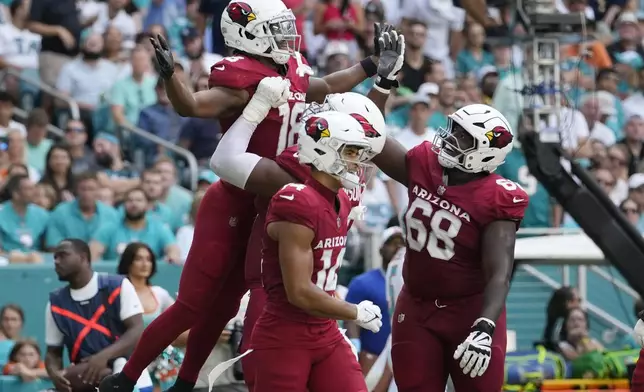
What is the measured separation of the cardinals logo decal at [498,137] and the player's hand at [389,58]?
561 mm

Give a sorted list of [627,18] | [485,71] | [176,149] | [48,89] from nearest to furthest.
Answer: [176,149], [48,89], [485,71], [627,18]

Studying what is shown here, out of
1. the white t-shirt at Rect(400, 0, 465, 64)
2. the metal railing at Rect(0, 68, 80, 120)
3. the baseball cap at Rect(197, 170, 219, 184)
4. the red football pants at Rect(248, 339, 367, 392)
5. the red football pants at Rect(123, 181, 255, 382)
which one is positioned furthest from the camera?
the white t-shirt at Rect(400, 0, 465, 64)

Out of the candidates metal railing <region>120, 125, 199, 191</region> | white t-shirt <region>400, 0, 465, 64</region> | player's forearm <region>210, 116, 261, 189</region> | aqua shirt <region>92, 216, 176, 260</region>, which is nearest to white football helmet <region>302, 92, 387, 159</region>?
player's forearm <region>210, 116, 261, 189</region>

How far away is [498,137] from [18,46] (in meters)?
7.32

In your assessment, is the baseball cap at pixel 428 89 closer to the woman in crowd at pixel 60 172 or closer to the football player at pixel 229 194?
the woman in crowd at pixel 60 172

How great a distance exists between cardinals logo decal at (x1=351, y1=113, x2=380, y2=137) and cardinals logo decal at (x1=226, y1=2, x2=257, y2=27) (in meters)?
0.76

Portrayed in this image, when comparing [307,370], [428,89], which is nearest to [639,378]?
[307,370]

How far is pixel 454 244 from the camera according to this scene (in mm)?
7094

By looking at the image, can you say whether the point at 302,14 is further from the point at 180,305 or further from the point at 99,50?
the point at 180,305

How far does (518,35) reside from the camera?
10.8 meters

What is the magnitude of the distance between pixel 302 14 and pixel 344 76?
6883 millimetres

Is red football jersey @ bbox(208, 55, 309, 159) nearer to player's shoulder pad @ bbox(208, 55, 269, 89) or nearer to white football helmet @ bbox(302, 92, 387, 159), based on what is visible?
player's shoulder pad @ bbox(208, 55, 269, 89)

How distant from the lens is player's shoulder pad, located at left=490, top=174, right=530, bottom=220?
6992mm

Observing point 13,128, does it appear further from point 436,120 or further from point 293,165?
point 293,165
